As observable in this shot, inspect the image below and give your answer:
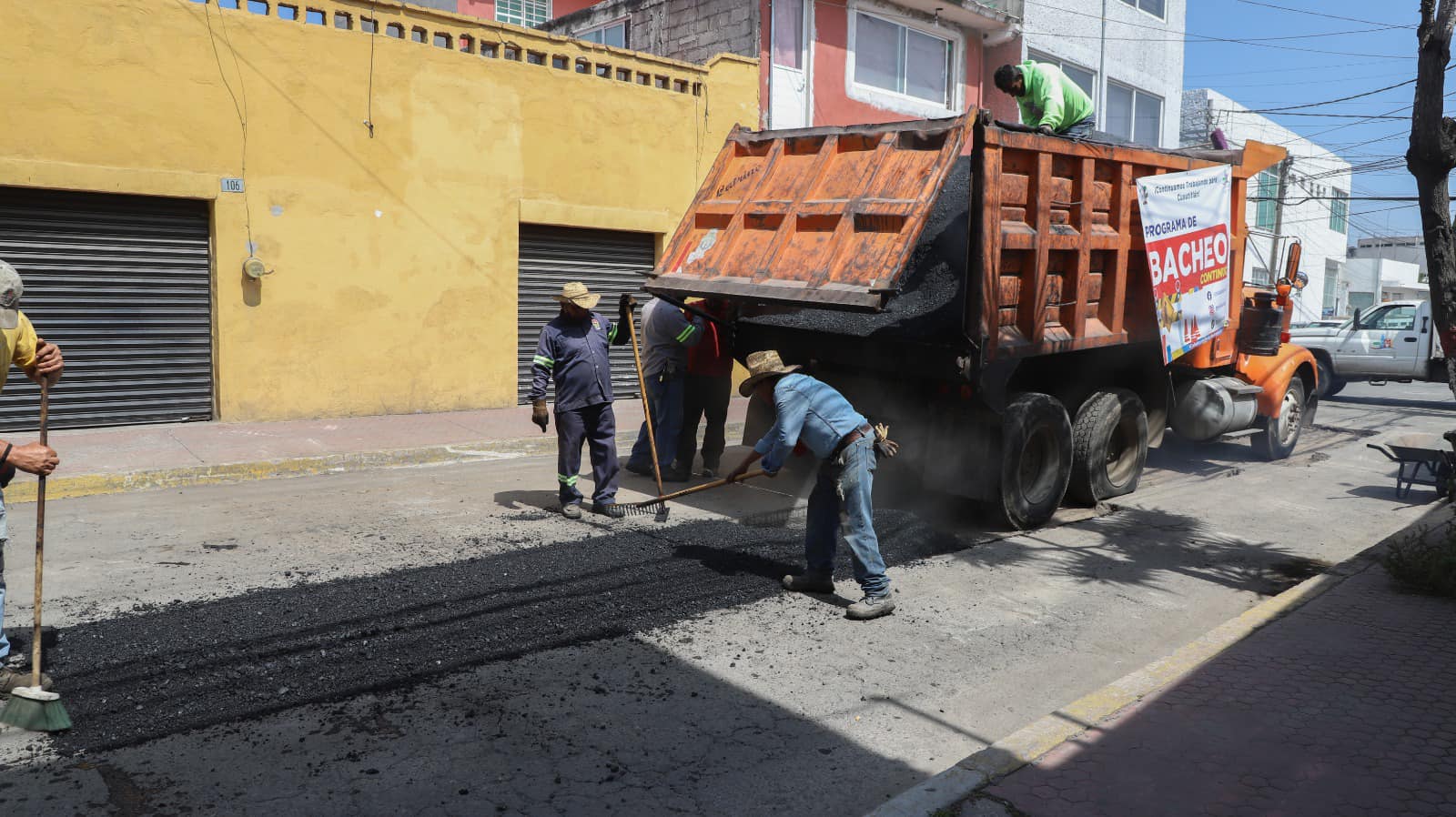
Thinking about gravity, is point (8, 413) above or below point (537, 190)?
below

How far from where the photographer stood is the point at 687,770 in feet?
12.4

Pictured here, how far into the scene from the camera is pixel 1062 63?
21.0m

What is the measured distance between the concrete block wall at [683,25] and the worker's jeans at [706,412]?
8.26 metres

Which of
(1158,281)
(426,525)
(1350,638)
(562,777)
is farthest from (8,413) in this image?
(1350,638)

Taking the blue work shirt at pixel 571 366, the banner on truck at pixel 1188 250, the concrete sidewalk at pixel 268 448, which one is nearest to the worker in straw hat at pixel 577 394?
the blue work shirt at pixel 571 366

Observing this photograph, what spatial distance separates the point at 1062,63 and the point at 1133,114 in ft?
11.7

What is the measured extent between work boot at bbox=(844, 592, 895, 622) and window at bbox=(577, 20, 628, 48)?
1427 centimetres

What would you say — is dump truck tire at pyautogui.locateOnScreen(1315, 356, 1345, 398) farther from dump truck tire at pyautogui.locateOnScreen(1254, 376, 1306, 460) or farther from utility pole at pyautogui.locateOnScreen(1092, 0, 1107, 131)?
utility pole at pyautogui.locateOnScreen(1092, 0, 1107, 131)

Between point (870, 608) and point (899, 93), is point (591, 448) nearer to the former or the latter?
point (870, 608)

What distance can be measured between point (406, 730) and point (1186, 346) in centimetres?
695

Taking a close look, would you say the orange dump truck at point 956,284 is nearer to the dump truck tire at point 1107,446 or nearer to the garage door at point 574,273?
the dump truck tire at point 1107,446

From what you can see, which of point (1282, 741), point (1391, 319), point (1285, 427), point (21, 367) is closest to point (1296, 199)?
point (1391, 319)

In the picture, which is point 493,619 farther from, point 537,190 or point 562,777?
point 537,190

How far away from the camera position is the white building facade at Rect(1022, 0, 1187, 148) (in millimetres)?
20453
